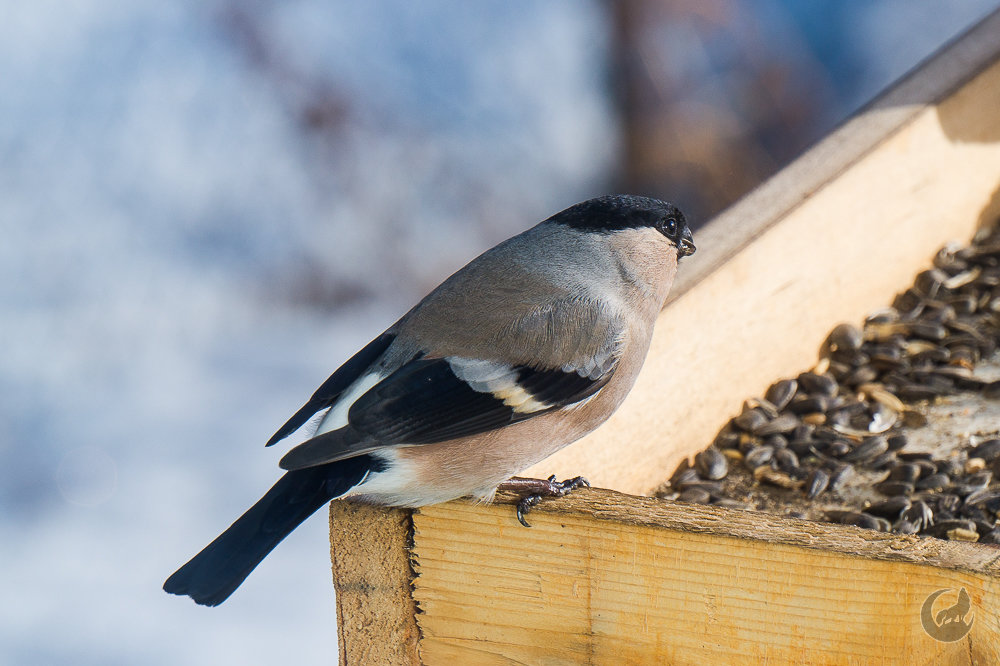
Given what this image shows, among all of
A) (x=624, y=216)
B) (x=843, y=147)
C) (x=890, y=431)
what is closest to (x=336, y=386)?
(x=624, y=216)

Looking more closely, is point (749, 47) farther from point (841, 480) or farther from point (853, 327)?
point (841, 480)

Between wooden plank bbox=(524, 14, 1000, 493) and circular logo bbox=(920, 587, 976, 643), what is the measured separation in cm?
69

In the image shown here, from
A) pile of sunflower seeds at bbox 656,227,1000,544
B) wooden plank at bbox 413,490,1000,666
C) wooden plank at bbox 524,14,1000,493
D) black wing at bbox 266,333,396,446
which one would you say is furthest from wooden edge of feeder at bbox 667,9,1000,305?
wooden plank at bbox 413,490,1000,666

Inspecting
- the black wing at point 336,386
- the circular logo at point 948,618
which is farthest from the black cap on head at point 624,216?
the circular logo at point 948,618

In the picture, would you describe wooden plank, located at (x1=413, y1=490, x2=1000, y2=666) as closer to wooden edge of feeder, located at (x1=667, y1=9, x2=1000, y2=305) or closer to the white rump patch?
the white rump patch

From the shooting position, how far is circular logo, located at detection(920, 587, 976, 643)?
4.04 ft

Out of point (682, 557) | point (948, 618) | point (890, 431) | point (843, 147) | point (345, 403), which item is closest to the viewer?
point (948, 618)

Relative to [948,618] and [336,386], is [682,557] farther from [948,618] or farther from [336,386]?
[336,386]

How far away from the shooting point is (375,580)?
156 cm

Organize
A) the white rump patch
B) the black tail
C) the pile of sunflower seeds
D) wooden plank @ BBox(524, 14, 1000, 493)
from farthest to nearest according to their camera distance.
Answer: wooden plank @ BBox(524, 14, 1000, 493)
the pile of sunflower seeds
the white rump patch
the black tail

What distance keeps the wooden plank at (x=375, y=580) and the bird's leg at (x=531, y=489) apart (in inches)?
6.1

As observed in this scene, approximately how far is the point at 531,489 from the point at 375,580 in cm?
25

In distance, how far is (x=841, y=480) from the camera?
6.46 ft

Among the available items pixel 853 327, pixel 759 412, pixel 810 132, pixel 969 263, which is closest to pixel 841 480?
pixel 759 412
